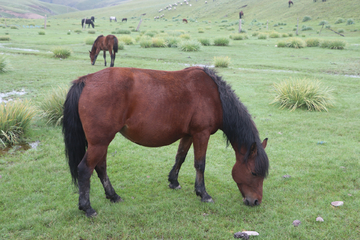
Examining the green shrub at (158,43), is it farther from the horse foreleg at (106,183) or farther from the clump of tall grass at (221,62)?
the horse foreleg at (106,183)

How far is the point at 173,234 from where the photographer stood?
11.2 feet

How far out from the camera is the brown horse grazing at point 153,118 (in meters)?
3.46

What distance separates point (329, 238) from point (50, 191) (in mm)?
4123

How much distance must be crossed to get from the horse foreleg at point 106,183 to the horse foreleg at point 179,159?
94 cm

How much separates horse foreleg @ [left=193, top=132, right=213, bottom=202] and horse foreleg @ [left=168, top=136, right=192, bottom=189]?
418mm

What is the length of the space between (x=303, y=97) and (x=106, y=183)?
7.56 metres

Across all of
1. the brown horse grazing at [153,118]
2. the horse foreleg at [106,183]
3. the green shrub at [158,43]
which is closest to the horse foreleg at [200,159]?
the brown horse grazing at [153,118]

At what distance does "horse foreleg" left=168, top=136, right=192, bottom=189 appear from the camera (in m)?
4.50

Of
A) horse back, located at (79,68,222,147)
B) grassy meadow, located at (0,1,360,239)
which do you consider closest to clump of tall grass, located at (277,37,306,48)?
grassy meadow, located at (0,1,360,239)

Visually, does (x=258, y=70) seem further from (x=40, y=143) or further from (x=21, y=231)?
(x=21, y=231)

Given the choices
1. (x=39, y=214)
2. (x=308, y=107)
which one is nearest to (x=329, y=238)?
(x=39, y=214)

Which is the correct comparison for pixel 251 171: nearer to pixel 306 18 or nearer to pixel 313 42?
pixel 313 42

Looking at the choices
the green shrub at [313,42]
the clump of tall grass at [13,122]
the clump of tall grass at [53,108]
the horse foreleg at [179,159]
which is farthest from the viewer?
the green shrub at [313,42]

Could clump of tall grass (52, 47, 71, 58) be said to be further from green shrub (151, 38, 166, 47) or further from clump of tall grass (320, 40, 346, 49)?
clump of tall grass (320, 40, 346, 49)
